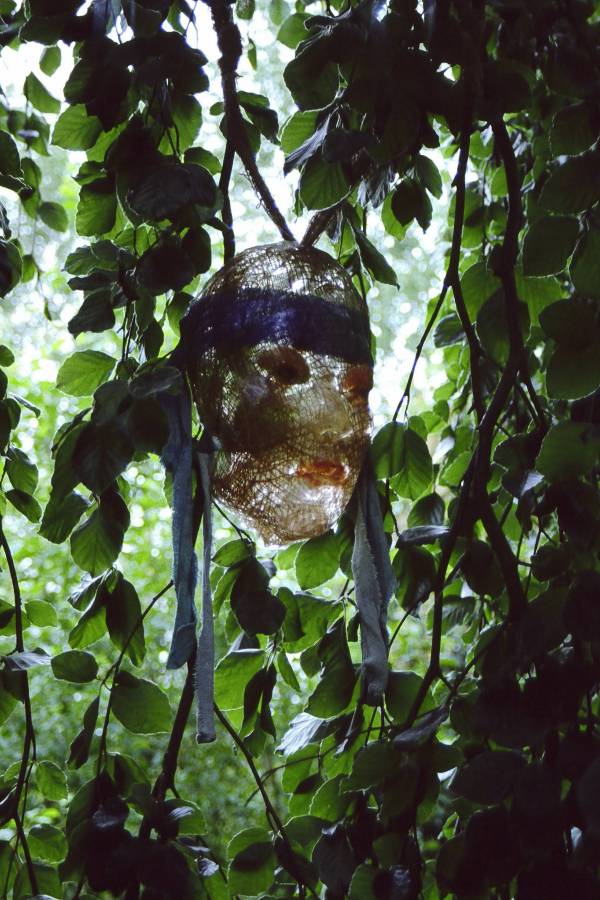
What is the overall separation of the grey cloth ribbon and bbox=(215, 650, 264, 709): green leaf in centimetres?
16

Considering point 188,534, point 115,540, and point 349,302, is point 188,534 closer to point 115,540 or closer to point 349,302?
point 115,540

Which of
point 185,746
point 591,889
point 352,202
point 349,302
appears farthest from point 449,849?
point 185,746

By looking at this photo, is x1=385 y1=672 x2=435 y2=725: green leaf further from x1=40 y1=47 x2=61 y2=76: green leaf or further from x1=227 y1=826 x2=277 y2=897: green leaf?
x1=40 y1=47 x2=61 y2=76: green leaf

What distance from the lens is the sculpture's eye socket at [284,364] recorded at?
29.1 inches

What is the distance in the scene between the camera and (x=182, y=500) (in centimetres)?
80

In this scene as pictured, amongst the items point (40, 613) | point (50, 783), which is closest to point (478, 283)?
point (40, 613)

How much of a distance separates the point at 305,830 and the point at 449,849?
18 centimetres

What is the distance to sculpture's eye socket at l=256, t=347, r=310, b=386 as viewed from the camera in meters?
0.74

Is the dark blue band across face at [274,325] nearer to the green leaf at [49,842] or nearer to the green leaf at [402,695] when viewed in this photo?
the green leaf at [402,695]

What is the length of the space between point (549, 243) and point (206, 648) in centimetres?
43

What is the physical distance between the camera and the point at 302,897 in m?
0.83

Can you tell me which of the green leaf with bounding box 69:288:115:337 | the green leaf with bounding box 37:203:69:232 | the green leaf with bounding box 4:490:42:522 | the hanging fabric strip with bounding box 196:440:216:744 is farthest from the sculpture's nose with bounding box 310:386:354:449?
the green leaf with bounding box 37:203:69:232

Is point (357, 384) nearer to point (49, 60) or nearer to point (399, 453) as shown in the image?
point (399, 453)

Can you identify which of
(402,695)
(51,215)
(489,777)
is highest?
(51,215)
